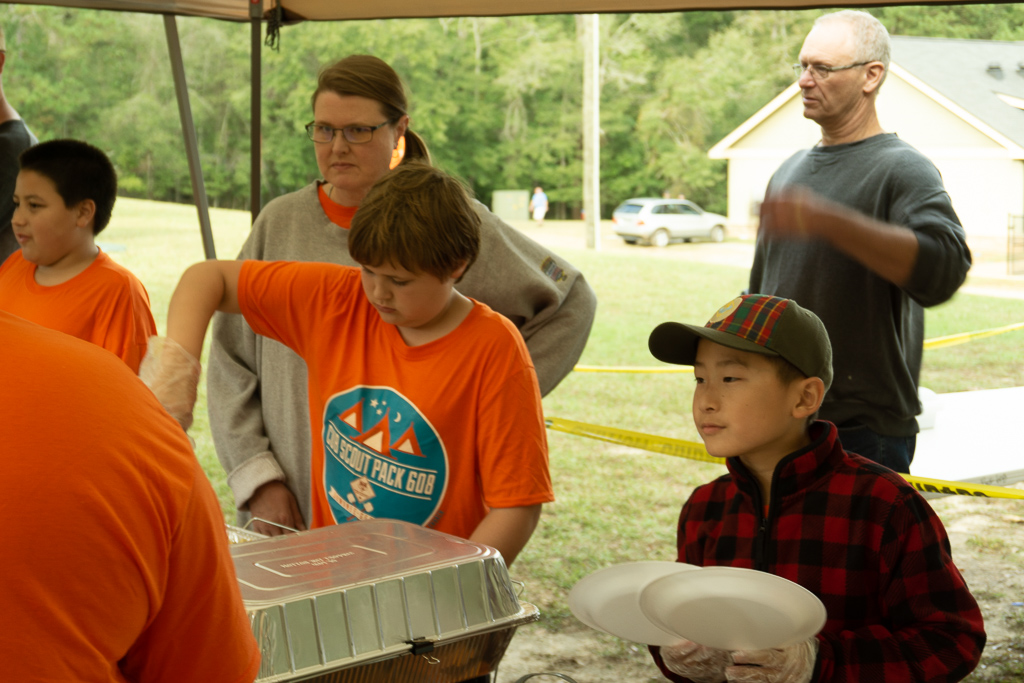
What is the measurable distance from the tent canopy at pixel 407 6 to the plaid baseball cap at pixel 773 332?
1.05 metres

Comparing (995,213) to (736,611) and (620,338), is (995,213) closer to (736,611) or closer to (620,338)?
(620,338)

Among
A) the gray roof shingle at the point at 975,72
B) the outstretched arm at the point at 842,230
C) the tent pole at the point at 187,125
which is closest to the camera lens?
the outstretched arm at the point at 842,230

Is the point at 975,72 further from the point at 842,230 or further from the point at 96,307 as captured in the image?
the point at 96,307

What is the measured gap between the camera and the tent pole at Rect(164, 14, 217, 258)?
3708 mm

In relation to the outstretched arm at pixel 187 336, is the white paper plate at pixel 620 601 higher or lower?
lower

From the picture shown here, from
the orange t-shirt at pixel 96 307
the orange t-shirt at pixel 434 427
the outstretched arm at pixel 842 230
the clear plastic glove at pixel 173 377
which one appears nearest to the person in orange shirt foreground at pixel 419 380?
the orange t-shirt at pixel 434 427

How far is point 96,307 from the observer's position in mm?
2619

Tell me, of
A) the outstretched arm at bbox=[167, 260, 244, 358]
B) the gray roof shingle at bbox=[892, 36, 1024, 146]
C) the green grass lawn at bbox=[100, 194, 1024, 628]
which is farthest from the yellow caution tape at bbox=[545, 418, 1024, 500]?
the gray roof shingle at bbox=[892, 36, 1024, 146]

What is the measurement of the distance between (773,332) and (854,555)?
40 cm

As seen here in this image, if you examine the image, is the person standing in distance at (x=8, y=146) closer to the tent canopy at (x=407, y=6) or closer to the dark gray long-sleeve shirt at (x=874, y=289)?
the tent canopy at (x=407, y=6)

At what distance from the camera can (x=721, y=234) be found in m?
17.1

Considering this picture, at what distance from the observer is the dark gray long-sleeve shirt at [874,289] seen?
221 centimetres

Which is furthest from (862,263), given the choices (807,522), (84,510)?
(84,510)

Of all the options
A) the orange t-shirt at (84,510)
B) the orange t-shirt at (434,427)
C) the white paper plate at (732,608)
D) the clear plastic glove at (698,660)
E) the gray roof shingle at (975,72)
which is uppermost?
the gray roof shingle at (975,72)
